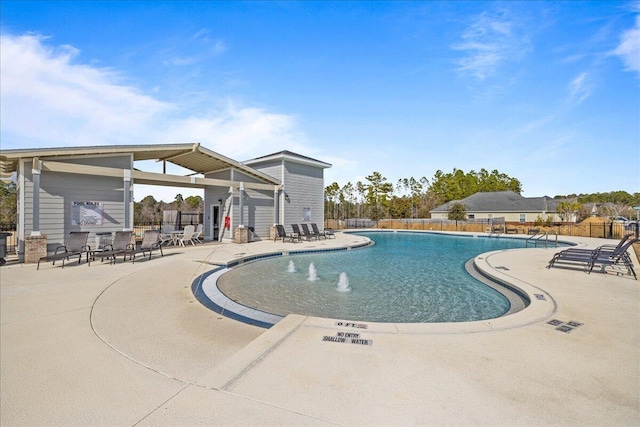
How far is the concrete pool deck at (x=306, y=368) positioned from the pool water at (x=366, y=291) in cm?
102

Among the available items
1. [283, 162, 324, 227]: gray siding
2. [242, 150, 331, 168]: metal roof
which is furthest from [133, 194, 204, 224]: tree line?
[283, 162, 324, 227]: gray siding

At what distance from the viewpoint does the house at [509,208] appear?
3444 centimetres

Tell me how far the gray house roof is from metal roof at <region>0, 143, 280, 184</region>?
31.1 metres

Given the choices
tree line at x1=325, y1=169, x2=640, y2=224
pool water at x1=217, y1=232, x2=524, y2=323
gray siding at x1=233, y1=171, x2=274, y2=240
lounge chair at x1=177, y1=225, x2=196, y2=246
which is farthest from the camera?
tree line at x1=325, y1=169, x2=640, y2=224

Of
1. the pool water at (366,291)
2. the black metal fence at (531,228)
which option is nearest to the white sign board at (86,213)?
the pool water at (366,291)

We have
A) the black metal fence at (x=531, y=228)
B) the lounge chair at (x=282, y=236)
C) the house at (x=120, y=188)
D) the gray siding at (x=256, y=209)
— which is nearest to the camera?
the house at (x=120, y=188)

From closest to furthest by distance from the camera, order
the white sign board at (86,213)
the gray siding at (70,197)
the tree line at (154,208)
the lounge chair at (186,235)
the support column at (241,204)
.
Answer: the gray siding at (70,197) < the white sign board at (86,213) < the lounge chair at (186,235) < the support column at (241,204) < the tree line at (154,208)

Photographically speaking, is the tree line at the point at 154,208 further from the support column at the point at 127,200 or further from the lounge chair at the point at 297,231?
the support column at the point at 127,200

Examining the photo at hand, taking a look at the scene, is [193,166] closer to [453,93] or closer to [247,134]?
[247,134]

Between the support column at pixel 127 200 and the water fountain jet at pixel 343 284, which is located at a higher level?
the support column at pixel 127 200

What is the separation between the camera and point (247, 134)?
15.0 m

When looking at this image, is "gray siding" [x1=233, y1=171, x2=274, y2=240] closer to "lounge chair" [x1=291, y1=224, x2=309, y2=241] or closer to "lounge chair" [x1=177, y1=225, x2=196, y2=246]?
"lounge chair" [x1=291, y1=224, x2=309, y2=241]

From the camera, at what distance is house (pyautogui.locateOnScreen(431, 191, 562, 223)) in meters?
34.4

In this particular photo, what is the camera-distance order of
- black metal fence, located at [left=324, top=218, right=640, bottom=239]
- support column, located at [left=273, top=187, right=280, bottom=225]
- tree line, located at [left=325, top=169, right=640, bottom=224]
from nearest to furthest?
support column, located at [left=273, top=187, right=280, bottom=225], black metal fence, located at [left=324, top=218, right=640, bottom=239], tree line, located at [left=325, top=169, right=640, bottom=224]
